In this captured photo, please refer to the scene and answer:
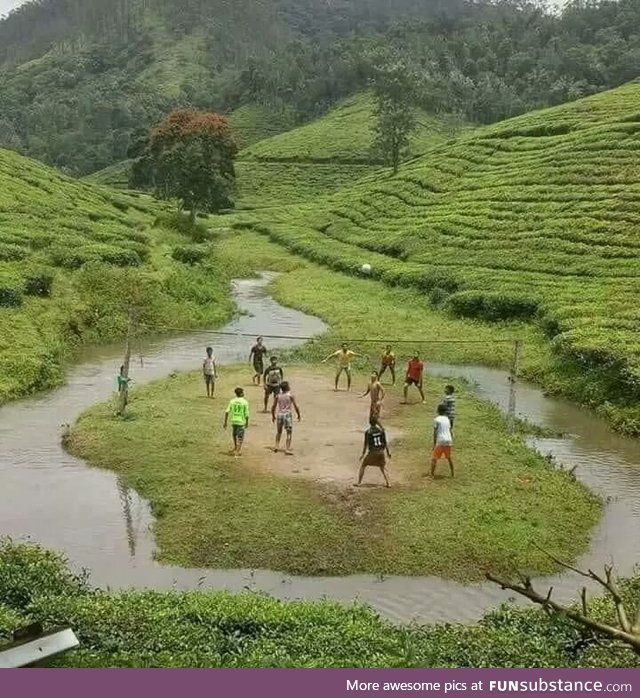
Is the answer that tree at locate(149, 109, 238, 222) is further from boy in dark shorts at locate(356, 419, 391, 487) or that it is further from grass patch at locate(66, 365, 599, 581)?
boy in dark shorts at locate(356, 419, 391, 487)

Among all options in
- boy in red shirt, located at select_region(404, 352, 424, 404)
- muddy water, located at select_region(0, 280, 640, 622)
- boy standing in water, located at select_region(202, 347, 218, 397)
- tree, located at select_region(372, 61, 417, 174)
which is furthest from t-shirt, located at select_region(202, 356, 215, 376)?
tree, located at select_region(372, 61, 417, 174)

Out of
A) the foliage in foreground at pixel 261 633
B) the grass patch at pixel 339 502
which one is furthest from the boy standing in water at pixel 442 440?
the foliage in foreground at pixel 261 633

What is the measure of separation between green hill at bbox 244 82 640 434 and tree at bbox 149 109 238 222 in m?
4.74

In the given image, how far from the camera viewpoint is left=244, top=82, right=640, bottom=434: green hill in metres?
24.1

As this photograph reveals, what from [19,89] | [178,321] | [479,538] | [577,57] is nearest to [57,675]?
[479,538]

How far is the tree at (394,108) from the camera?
66.4m

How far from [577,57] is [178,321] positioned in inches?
3027

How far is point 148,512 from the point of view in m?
14.2

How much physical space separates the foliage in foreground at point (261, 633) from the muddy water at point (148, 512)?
0.89 metres

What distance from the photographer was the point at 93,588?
11633 mm

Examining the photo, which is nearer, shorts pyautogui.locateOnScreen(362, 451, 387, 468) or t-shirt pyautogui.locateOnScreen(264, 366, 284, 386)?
shorts pyautogui.locateOnScreen(362, 451, 387, 468)

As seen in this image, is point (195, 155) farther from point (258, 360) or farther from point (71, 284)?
point (258, 360)

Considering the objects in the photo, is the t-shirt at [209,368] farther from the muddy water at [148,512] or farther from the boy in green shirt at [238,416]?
the boy in green shirt at [238,416]

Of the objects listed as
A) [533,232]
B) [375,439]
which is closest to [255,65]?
[533,232]
